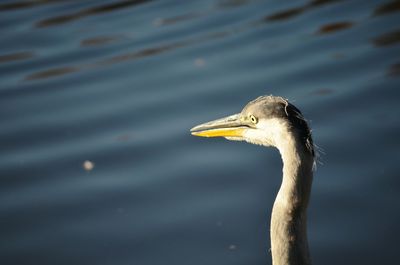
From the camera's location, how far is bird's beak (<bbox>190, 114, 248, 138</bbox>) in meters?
3.86

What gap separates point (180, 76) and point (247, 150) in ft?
5.20

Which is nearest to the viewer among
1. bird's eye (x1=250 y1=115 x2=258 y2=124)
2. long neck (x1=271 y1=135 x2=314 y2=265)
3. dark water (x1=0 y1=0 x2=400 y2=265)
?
long neck (x1=271 y1=135 x2=314 y2=265)

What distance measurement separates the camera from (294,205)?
327 centimetres

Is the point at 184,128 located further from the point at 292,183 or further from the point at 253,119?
the point at 292,183

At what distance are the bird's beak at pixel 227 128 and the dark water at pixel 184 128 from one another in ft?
2.76

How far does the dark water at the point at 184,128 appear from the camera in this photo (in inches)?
174

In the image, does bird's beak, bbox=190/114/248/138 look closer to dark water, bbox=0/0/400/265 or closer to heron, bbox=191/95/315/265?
heron, bbox=191/95/315/265

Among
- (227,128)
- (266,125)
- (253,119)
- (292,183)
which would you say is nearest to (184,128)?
(227,128)

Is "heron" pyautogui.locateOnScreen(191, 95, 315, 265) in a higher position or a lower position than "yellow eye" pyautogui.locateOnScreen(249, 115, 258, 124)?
lower

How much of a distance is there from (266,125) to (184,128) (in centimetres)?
220

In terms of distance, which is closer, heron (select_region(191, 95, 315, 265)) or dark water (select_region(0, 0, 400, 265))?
heron (select_region(191, 95, 315, 265))

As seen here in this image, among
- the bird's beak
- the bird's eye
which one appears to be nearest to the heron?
the bird's eye

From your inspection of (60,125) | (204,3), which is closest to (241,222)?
(60,125)

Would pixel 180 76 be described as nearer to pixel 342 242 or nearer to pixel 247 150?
pixel 247 150
